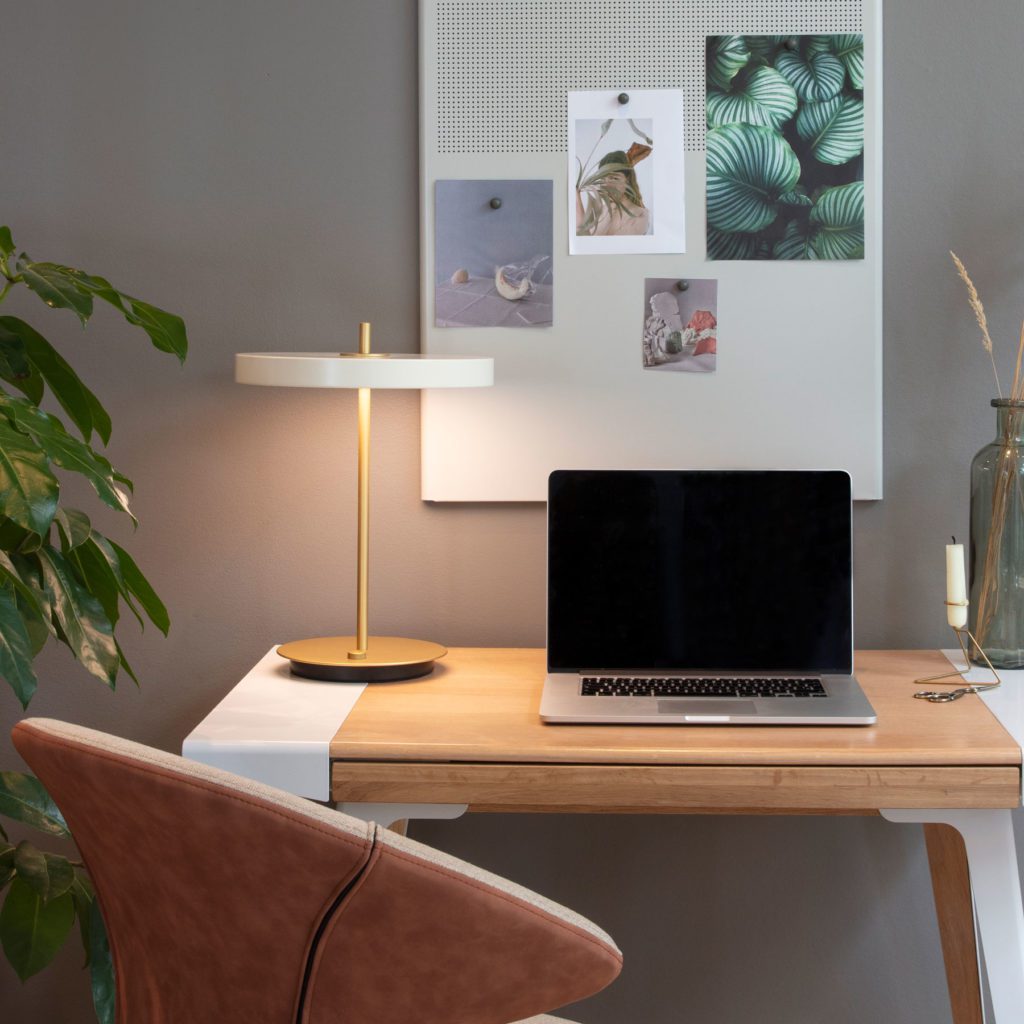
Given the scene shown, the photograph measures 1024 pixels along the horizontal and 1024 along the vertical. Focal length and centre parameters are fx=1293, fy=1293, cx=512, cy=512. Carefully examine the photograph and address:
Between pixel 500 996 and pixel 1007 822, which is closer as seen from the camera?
pixel 500 996

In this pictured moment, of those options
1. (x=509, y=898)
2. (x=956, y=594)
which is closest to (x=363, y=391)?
(x=956, y=594)

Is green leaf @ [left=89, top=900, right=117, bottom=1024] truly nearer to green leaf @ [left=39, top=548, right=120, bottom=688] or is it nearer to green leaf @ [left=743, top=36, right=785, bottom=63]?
green leaf @ [left=39, top=548, right=120, bottom=688]

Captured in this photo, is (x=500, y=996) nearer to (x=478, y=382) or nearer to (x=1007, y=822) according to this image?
(x=1007, y=822)

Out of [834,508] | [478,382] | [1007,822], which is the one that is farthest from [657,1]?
[1007,822]

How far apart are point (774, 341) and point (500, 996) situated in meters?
1.24

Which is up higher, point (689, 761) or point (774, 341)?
point (774, 341)

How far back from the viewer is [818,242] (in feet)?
6.61

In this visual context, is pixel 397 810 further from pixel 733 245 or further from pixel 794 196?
pixel 794 196

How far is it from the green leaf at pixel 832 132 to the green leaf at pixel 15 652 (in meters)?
1.35

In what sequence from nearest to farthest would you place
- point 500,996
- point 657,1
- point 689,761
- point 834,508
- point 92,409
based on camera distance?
point 500,996 < point 689,761 < point 92,409 < point 834,508 < point 657,1

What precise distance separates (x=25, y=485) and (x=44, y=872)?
535mm

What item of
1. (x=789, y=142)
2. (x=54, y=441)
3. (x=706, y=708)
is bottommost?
(x=706, y=708)

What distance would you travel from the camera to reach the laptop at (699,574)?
1847mm

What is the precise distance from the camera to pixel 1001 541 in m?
1.89
